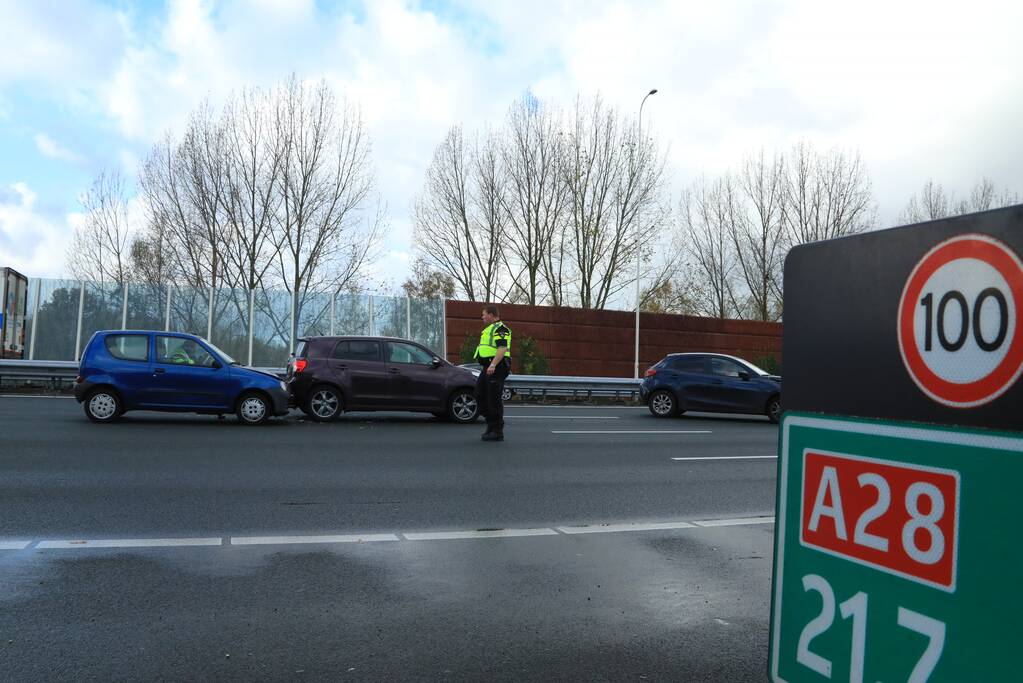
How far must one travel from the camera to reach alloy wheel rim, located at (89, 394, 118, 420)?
13750mm

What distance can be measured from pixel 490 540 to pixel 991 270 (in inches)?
220

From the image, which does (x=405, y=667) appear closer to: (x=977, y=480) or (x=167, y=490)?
(x=977, y=480)

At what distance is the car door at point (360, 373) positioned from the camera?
15773 mm

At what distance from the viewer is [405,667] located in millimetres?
3908

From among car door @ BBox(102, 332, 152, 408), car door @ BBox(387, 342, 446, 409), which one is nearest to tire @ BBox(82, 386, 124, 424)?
car door @ BBox(102, 332, 152, 408)

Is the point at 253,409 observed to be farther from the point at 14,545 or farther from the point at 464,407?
the point at 14,545

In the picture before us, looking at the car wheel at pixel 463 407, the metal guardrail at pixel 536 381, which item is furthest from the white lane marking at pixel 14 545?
the metal guardrail at pixel 536 381

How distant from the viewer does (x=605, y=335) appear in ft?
106

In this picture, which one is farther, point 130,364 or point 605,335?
point 605,335

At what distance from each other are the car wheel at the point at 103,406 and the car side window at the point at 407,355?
4.59m

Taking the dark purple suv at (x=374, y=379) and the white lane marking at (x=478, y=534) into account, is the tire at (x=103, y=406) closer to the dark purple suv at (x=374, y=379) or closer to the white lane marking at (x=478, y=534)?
the dark purple suv at (x=374, y=379)

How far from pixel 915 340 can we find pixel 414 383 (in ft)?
48.8

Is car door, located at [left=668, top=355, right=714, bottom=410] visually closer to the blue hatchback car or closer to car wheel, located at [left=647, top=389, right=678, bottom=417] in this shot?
car wheel, located at [left=647, top=389, right=678, bottom=417]

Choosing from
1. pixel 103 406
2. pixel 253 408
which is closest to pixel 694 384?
pixel 253 408
